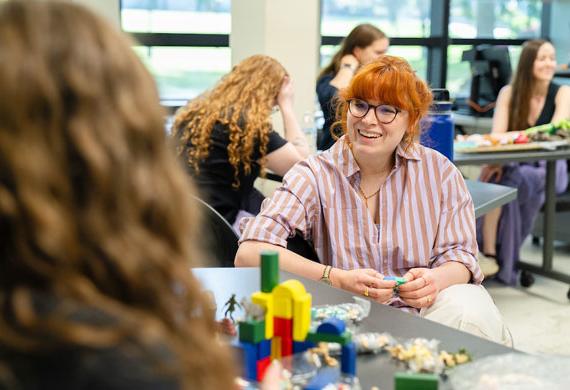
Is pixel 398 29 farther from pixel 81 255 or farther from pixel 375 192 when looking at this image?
pixel 81 255

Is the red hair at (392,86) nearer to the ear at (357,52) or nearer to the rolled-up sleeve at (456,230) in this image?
the rolled-up sleeve at (456,230)

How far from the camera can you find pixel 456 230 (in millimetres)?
2270

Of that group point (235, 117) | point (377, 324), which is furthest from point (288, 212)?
point (235, 117)

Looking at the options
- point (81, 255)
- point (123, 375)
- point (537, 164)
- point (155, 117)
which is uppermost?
point (155, 117)

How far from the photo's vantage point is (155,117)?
84cm

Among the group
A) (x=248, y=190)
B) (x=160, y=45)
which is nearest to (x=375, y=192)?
(x=248, y=190)

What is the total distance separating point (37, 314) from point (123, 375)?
0.31 feet

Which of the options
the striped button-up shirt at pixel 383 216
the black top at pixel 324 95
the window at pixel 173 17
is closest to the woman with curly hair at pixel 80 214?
the striped button-up shirt at pixel 383 216

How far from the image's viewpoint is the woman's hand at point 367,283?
2.04 m

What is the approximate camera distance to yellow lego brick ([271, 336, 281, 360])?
1.30 metres

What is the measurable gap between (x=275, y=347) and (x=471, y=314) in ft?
2.42

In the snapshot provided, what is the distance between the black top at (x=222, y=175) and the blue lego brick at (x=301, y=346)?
2.00 meters

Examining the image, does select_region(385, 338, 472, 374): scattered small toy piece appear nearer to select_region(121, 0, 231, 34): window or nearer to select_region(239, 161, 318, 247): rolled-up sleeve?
select_region(239, 161, 318, 247): rolled-up sleeve

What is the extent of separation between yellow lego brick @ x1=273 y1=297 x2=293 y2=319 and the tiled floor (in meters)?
2.48
